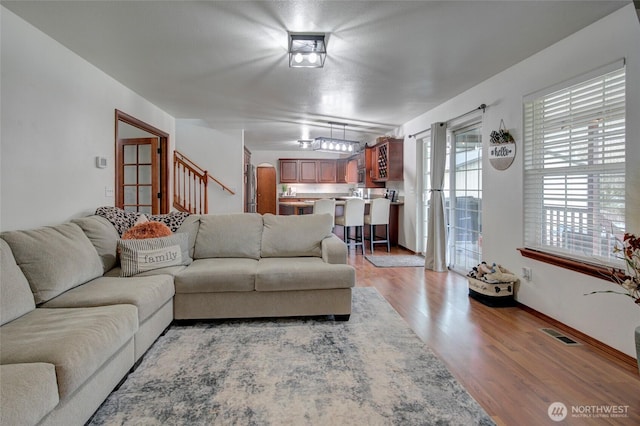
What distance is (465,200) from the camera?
4516mm

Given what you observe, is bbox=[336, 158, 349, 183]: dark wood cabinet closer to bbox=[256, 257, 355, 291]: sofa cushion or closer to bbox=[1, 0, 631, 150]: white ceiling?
bbox=[1, 0, 631, 150]: white ceiling

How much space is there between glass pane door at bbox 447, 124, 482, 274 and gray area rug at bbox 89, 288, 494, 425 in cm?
217

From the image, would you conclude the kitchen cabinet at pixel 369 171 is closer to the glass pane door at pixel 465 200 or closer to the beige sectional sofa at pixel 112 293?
the glass pane door at pixel 465 200

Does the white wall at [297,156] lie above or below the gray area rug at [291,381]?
above

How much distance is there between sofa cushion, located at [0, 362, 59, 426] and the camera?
1123 mm

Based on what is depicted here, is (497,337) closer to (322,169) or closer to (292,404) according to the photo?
(292,404)

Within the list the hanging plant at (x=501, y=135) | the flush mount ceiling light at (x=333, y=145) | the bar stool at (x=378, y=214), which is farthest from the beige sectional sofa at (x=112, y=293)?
the flush mount ceiling light at (x=333, y=145)

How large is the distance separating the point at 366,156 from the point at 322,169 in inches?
102

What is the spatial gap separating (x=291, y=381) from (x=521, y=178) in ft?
9.25

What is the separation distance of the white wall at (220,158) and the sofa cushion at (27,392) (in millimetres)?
5267

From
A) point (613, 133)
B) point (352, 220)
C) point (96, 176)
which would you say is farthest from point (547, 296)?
point (96, 176)

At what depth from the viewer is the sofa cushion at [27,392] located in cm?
112

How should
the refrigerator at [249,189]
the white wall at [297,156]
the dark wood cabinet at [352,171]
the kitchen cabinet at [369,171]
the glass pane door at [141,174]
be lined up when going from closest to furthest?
the glass pane door at [141,174] → the kitchen cabinet at [369,171] → the refrigerator at [249,189] → the dark wood cabinet at [352,171] → the white wall at [297,156]

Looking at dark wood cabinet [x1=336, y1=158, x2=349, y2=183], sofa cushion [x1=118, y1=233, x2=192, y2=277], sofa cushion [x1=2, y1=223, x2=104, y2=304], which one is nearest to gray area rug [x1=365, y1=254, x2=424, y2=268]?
sofa cushion [x1=118, y1=233, x2=192, y2=277]
